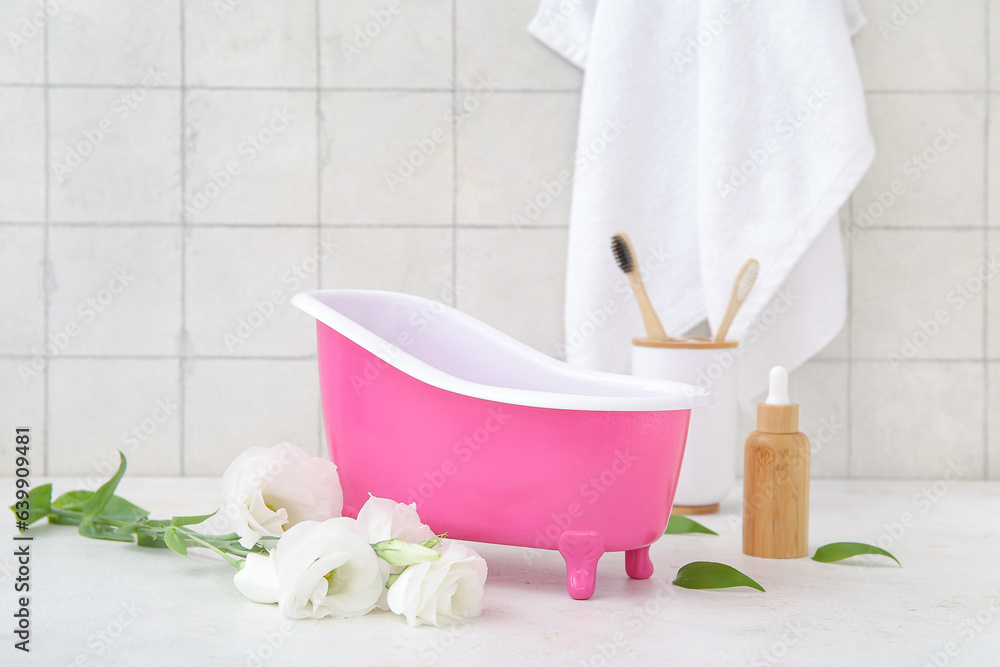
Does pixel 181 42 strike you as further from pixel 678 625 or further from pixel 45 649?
pixel 678 625

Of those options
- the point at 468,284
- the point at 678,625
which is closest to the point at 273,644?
the point at 678,625

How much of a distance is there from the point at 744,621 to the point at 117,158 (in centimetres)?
121

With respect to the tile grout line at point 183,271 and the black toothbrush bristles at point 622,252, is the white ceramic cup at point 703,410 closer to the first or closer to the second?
the black toothbrush bristles at point 622,252

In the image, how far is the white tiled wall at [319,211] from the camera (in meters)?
1.37

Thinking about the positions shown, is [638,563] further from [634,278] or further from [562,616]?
[634,278]

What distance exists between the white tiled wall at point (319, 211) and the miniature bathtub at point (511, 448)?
1.62 ft

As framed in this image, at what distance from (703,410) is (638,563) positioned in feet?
1.11

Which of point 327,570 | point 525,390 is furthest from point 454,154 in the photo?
point 327,570

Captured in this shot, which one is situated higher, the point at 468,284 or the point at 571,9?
the point at 571,9

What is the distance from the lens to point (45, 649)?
2.20ft

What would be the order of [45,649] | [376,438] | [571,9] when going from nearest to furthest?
1. [45,649]
2. [376,438]
3. [571,9]

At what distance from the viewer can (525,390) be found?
87 centimetres

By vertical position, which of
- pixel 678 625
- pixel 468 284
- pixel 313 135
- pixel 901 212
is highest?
pixel 313 135

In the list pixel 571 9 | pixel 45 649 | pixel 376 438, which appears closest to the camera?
pixel 45 649
